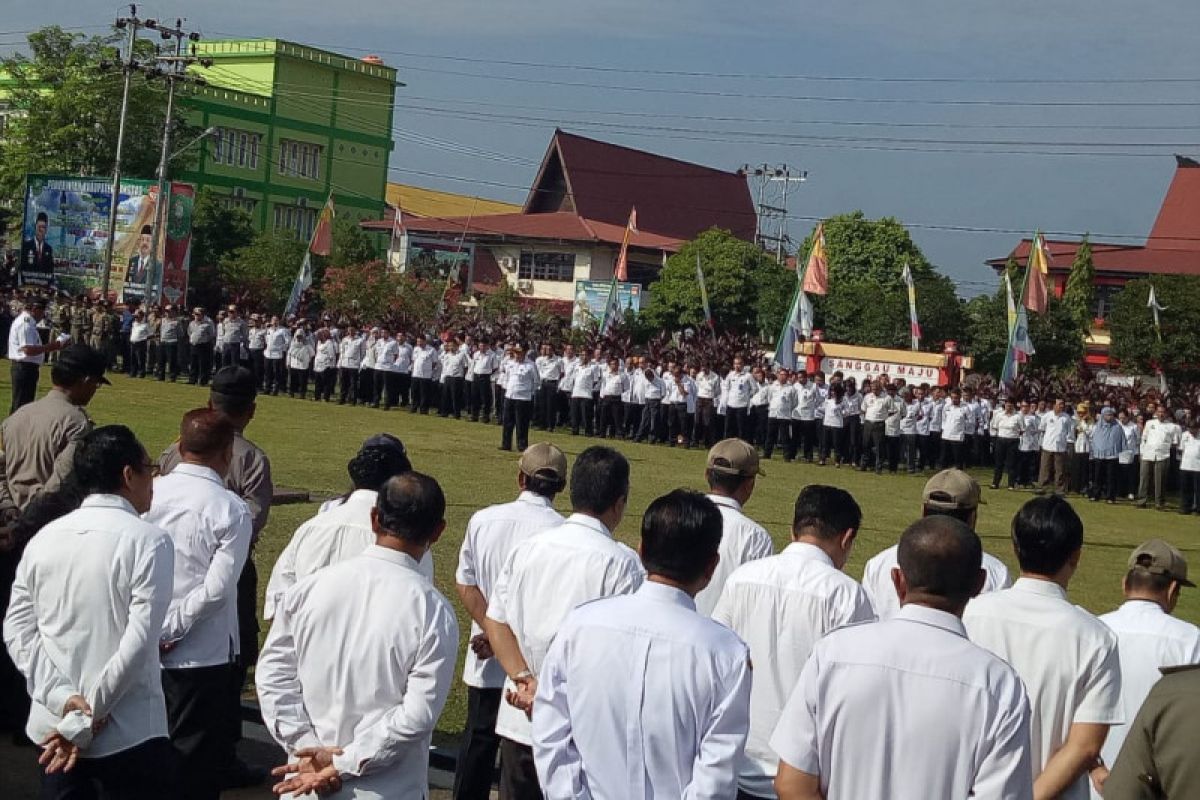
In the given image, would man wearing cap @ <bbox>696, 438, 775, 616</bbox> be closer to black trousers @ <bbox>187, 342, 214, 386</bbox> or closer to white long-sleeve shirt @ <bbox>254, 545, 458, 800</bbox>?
white long-sleeve shirt @ <bbox>254, 545, 458, 800</bbox>

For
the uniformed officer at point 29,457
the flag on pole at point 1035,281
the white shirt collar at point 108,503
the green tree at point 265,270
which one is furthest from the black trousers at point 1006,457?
the green tree at point 265,270

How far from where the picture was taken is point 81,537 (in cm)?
471

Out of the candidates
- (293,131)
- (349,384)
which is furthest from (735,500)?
(293,131)

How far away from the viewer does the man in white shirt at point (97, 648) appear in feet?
15.1

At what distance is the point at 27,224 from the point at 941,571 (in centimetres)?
4337

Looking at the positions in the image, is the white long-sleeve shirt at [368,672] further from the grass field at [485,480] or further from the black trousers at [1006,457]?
the black trousers at [1006,457]

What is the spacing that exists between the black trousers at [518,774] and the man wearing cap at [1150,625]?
1.99 meters

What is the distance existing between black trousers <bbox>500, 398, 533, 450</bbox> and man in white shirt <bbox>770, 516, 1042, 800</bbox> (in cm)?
2081

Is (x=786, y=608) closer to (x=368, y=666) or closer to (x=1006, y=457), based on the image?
(x=368, y=666)

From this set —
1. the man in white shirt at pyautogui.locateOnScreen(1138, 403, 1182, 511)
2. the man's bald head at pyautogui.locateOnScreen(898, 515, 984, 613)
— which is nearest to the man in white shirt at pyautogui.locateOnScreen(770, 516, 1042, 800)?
the man's bald head at pyautogui.locateOnScreen(898, 515, 984, 613)

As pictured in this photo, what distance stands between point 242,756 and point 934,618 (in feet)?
14.9

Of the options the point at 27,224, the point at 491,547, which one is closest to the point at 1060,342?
the point at 27,224

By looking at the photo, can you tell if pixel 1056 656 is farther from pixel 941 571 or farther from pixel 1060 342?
pixel 1060 342

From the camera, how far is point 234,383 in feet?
22.2
